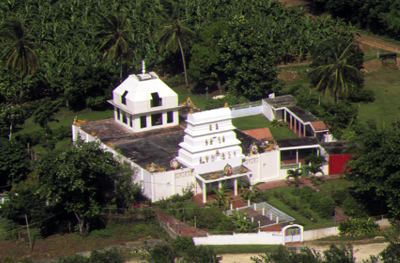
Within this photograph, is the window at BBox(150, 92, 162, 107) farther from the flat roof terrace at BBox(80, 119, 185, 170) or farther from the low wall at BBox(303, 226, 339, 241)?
the low wall at BBox(303, 226, 339, 241)

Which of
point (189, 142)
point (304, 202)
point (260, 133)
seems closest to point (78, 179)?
point (189, 142)

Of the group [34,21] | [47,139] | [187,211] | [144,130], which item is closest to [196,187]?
[187,211]

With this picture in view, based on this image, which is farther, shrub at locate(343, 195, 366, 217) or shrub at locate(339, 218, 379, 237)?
shrub at locate(343, 195, 366, 217)

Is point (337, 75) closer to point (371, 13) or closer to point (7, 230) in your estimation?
point (371, 13)

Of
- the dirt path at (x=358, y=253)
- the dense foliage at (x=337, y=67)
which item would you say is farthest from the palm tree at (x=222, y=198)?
the dense foliage at (x=337, y=67)

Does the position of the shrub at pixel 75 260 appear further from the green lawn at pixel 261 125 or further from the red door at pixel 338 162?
the green lawn at pixel 261 125

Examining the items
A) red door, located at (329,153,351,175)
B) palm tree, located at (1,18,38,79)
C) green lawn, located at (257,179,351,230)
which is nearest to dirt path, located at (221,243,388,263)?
green lawn, located at (257,179,351,230)
